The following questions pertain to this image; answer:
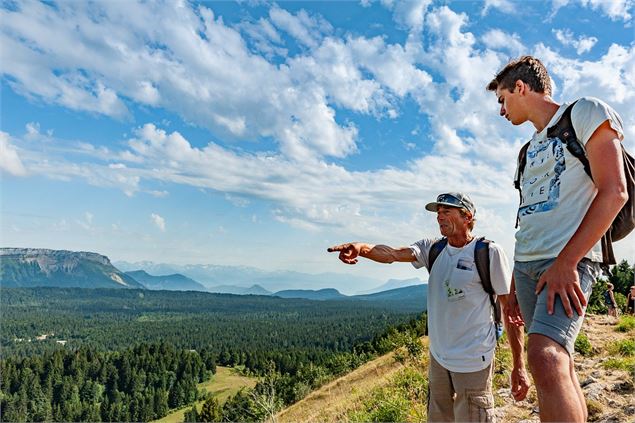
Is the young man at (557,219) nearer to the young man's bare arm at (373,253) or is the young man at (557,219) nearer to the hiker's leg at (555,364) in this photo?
the hiker's leg at (555,364)

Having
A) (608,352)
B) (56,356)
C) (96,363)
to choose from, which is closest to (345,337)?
(96,363)

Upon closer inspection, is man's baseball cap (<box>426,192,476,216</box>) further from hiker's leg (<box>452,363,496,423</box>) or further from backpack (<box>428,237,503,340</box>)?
hiker's leg (<box>452,363,496,423</box>)

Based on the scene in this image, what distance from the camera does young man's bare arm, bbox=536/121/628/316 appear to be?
177 cm

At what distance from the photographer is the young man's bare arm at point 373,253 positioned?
331cm

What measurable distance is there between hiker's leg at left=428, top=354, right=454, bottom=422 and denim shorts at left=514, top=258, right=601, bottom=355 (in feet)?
4.00

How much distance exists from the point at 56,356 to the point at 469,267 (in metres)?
131

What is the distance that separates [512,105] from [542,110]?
0.52ft

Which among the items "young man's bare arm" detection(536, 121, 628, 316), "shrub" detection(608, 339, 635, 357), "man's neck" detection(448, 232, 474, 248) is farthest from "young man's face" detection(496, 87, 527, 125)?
"shrub" detection(608, 339, 635, 357)

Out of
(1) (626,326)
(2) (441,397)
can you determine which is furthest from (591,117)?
(1) (626,326)

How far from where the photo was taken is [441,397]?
10.5ft

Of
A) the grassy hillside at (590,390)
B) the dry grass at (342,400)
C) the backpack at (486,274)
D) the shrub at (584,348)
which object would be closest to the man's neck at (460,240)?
the backpack at (486,274)

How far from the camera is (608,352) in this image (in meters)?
6.71

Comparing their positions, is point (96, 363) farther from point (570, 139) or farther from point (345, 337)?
point (570, 139)

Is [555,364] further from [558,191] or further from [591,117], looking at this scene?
[591,117]
